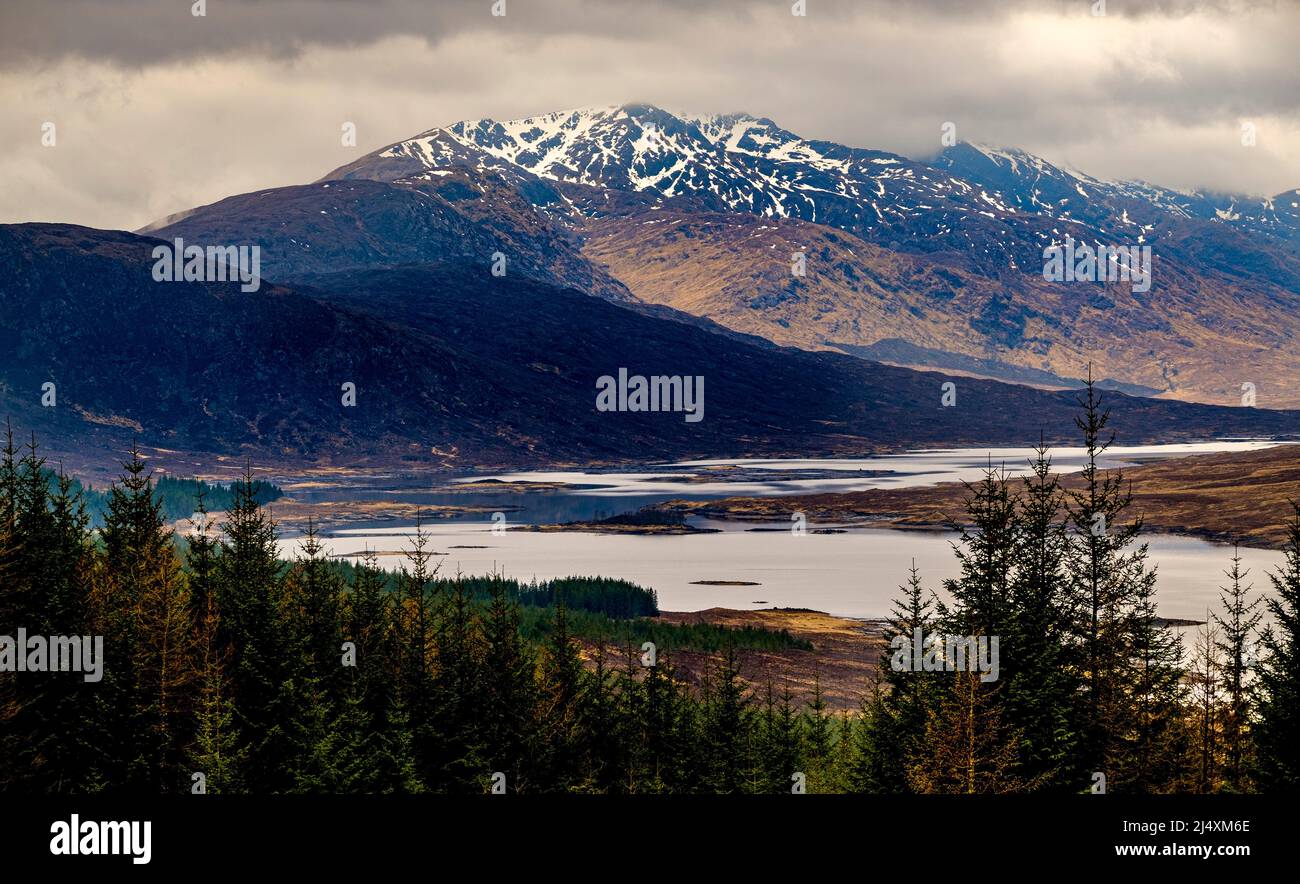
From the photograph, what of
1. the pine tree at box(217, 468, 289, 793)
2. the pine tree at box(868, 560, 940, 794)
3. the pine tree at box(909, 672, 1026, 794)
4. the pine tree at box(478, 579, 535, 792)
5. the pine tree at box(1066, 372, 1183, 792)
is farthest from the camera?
the pine tree at box(478, 579, 535, 792)

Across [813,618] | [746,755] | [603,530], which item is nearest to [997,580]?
[746,755]

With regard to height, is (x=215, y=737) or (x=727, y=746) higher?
(x=215, y=737)

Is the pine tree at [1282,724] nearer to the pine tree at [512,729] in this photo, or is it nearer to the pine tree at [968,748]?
the pine tree at [968,748]

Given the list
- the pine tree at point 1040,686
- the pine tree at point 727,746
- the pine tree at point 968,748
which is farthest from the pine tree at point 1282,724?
the pine tree at point 727,746

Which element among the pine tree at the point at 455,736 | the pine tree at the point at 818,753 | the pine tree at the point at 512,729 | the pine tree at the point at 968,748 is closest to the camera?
the pine tree at the point at 968,748

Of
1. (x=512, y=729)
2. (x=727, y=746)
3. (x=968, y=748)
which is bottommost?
(x=727, y=746)

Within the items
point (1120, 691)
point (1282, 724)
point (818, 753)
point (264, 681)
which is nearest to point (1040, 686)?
point (1120, 691)

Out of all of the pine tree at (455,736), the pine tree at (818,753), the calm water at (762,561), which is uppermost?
the calm water at (762,561)

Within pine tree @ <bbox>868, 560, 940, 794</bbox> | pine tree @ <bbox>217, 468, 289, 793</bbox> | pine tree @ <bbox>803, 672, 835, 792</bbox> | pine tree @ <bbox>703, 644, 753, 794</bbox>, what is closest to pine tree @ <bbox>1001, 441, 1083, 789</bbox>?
pine tree @ <bbox>868, 560, 940, 794</bbox>

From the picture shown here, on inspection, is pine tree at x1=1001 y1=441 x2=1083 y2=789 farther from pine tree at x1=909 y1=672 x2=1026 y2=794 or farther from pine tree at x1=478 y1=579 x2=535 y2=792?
pine tree at x1=478 y1=579 x2=535 y2=792

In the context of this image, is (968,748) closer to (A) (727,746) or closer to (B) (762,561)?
(A) (727,746)

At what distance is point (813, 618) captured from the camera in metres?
116

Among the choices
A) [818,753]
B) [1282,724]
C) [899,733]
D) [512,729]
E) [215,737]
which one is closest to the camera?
[1282,724]
